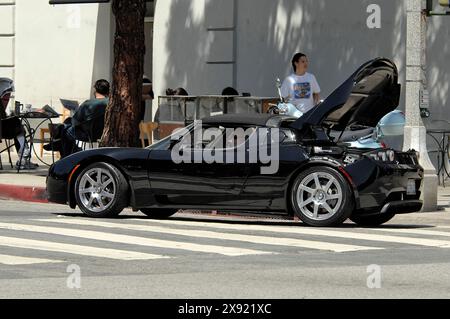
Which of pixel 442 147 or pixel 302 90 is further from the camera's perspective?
pixel 442 147

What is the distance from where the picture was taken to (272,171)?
1562 centimetres

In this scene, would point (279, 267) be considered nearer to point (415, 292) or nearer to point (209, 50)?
point (415, 292)

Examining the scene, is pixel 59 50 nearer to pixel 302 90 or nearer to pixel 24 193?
pixel 24 193

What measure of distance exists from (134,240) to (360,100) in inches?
155

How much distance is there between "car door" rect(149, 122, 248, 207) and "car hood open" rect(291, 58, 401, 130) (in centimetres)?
93

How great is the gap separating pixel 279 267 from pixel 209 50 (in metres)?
14.8

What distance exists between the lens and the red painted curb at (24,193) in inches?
783

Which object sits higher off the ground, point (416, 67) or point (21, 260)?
point (416, 67)

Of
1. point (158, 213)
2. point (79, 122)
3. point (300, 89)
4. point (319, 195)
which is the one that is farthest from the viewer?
point (79, 122)

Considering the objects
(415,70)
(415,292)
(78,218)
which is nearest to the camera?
(415,292)

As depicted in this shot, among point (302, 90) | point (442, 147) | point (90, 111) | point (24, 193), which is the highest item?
point (302, 90)

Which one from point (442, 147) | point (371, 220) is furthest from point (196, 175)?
point (442, 147)

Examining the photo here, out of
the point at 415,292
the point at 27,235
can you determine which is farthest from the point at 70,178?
the point at 415,292
